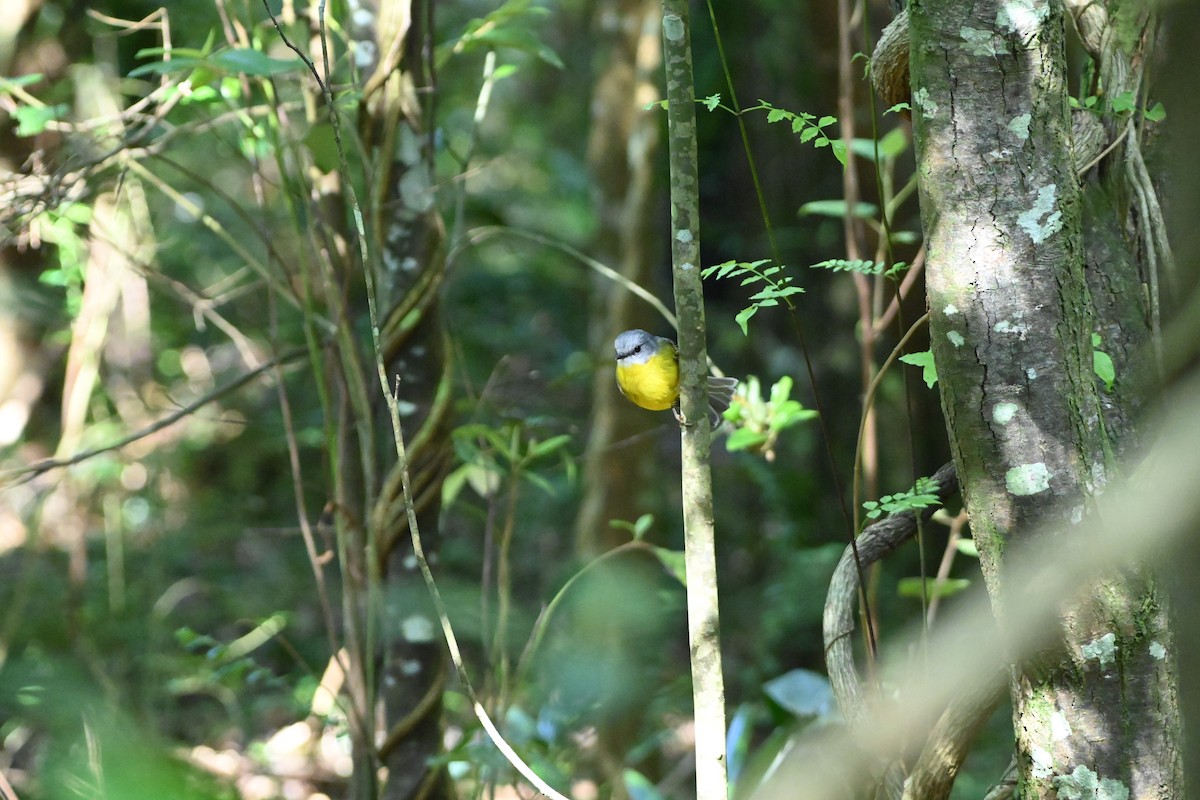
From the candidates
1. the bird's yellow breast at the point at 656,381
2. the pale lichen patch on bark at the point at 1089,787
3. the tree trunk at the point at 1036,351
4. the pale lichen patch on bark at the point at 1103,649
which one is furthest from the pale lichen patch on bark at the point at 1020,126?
the bird's yellow breast at the point at 656,381

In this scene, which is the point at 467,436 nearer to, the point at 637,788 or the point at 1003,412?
the point at 637,788

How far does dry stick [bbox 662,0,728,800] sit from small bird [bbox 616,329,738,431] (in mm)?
665

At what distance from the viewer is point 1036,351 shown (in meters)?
1.20

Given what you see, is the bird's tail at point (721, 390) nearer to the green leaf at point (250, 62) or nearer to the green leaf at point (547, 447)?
the green leaf at point (547, 447)

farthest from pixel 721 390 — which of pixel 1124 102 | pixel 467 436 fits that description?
pixel 1124 102

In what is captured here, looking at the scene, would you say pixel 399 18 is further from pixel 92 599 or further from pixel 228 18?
pixel 92 599

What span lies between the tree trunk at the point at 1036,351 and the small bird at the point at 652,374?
76 centimetres

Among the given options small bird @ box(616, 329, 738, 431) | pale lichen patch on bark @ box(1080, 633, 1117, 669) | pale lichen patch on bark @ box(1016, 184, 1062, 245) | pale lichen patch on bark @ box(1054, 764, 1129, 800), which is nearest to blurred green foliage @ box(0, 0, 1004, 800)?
small bird @ box(616, 329, 738, 431)

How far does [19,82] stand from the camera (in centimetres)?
214

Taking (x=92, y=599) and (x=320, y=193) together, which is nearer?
(x=320, y=193)

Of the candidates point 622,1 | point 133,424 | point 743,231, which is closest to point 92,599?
point 133,424

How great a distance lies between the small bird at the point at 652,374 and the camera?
1994mm

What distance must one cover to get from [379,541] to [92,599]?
3.26m

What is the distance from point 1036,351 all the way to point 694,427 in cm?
43
